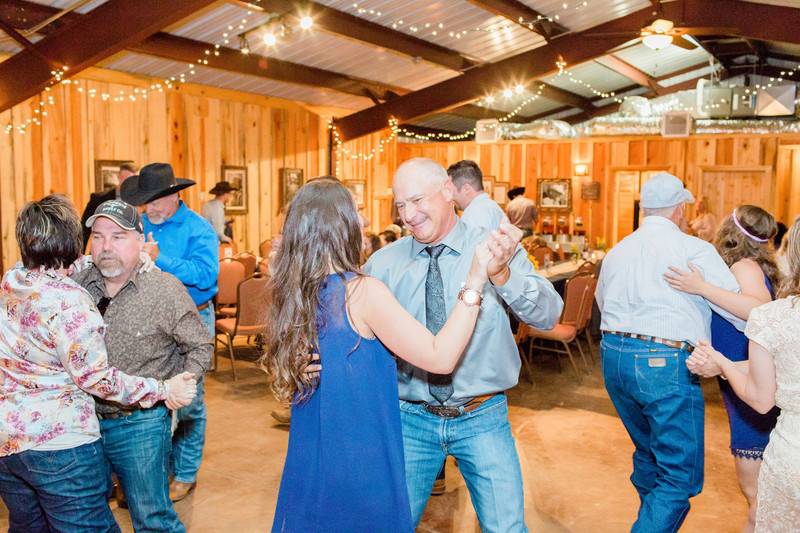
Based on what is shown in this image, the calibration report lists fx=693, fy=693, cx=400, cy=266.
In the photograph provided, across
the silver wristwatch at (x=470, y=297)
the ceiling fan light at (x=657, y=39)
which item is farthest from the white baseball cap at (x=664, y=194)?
the ceiling fan light at (x=657, y=39)

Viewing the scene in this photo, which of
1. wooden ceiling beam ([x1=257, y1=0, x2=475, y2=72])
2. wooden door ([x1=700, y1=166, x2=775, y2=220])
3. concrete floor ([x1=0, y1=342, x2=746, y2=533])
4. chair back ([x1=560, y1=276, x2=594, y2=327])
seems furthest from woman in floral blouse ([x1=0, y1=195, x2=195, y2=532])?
wooden door ([x1=700, y1=166, x2=775, y2=220])

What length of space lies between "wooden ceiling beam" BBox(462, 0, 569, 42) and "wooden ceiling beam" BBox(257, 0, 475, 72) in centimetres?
144

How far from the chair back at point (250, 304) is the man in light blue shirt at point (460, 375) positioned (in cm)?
384

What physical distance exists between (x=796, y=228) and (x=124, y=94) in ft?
29.3

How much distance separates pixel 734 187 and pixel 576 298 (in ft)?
29.0

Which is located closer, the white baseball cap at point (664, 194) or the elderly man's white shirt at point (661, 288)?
the elderly man's white shirt at point (661, 288)

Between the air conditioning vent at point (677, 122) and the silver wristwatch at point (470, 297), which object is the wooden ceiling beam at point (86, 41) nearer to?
the silver wristwatch at point (470, 297)

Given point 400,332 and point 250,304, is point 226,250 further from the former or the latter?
point 400,332

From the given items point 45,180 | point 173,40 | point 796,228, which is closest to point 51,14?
point 173,40

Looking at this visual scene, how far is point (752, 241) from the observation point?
127 inches

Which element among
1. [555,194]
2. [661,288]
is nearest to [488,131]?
[555,194]

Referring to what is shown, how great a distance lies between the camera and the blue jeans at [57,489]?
221 centimetres

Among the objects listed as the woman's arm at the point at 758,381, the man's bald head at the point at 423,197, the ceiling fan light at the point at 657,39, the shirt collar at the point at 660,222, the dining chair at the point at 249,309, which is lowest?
the dining chair at the point at 249,309

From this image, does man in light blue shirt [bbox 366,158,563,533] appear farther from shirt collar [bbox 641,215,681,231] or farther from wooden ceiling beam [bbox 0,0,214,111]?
wooden ceiling beam [bbox 0,0,214,111]
